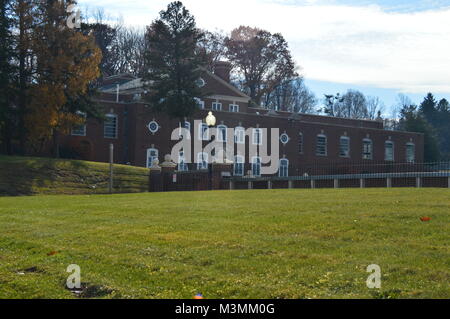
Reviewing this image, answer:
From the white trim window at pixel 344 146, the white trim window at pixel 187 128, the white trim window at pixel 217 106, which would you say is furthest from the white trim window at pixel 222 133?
the white trim window at pixel 344 146

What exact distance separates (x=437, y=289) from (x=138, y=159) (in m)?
49.0

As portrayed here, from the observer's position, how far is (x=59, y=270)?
32.4 feet

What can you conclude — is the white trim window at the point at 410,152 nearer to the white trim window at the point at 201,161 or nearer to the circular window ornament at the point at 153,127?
the white trim window at the point at 201,161

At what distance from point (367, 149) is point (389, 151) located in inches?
117

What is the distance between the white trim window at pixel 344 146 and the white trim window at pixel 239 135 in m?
13.1

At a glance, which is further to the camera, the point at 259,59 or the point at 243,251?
the point at 259,59

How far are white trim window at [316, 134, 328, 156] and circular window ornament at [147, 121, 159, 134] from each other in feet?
61.8

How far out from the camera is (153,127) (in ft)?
185

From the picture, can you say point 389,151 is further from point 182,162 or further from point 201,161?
point 182,162

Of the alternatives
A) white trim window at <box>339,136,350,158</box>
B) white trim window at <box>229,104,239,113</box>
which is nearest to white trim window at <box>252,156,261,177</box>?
white trim window at <box>229,104,239,113</box>

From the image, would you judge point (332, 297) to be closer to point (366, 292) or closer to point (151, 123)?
point (366, 292)

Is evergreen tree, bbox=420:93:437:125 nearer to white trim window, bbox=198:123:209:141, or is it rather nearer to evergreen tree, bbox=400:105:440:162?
evergreen tree, bbox=400:105:440:162

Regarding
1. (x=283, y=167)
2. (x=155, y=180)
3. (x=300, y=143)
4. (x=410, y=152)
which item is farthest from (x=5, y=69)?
(x=410, y=152)

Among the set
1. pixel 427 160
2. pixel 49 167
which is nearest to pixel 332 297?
pixel 49 167
